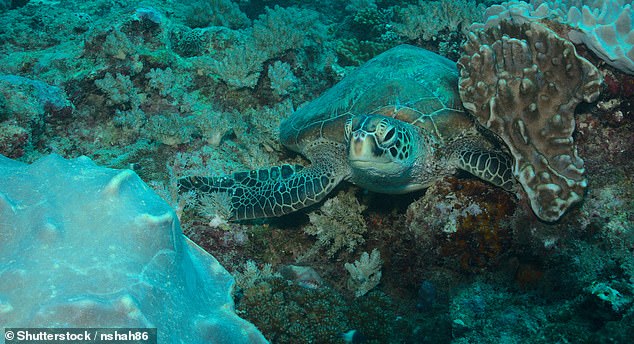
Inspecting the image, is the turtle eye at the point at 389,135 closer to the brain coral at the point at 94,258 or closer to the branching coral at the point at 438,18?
the brain coral at the point at 94,258

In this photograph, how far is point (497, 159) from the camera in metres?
2.95

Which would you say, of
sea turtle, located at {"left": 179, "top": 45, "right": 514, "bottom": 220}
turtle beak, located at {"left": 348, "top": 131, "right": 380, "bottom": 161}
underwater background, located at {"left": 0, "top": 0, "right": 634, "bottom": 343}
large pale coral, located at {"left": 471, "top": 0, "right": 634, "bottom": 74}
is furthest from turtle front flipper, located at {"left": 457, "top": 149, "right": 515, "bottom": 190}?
large pale coral, located at {"left": 471, "top": 0, "right": 634, "bottom": 74}

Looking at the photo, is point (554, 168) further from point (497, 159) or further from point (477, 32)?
point (477, 32)

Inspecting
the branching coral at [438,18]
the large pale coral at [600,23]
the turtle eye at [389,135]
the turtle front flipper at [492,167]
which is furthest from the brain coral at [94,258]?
the branching coral at [438,18]

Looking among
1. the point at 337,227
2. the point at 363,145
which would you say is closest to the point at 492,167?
the point at 363,145

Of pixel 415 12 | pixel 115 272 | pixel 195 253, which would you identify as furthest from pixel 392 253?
pixel 415 12

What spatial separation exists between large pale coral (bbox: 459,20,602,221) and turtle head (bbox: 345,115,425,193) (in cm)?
67

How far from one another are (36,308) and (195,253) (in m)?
0.93

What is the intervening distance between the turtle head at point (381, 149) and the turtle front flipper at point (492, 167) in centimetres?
46

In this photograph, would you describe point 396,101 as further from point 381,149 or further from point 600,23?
A: point 600,23

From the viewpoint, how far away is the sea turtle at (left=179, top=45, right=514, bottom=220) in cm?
301

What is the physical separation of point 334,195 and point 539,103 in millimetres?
Result: 2022

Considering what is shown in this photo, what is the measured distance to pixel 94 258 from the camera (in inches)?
56.8

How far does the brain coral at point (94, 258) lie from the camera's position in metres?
1.34
